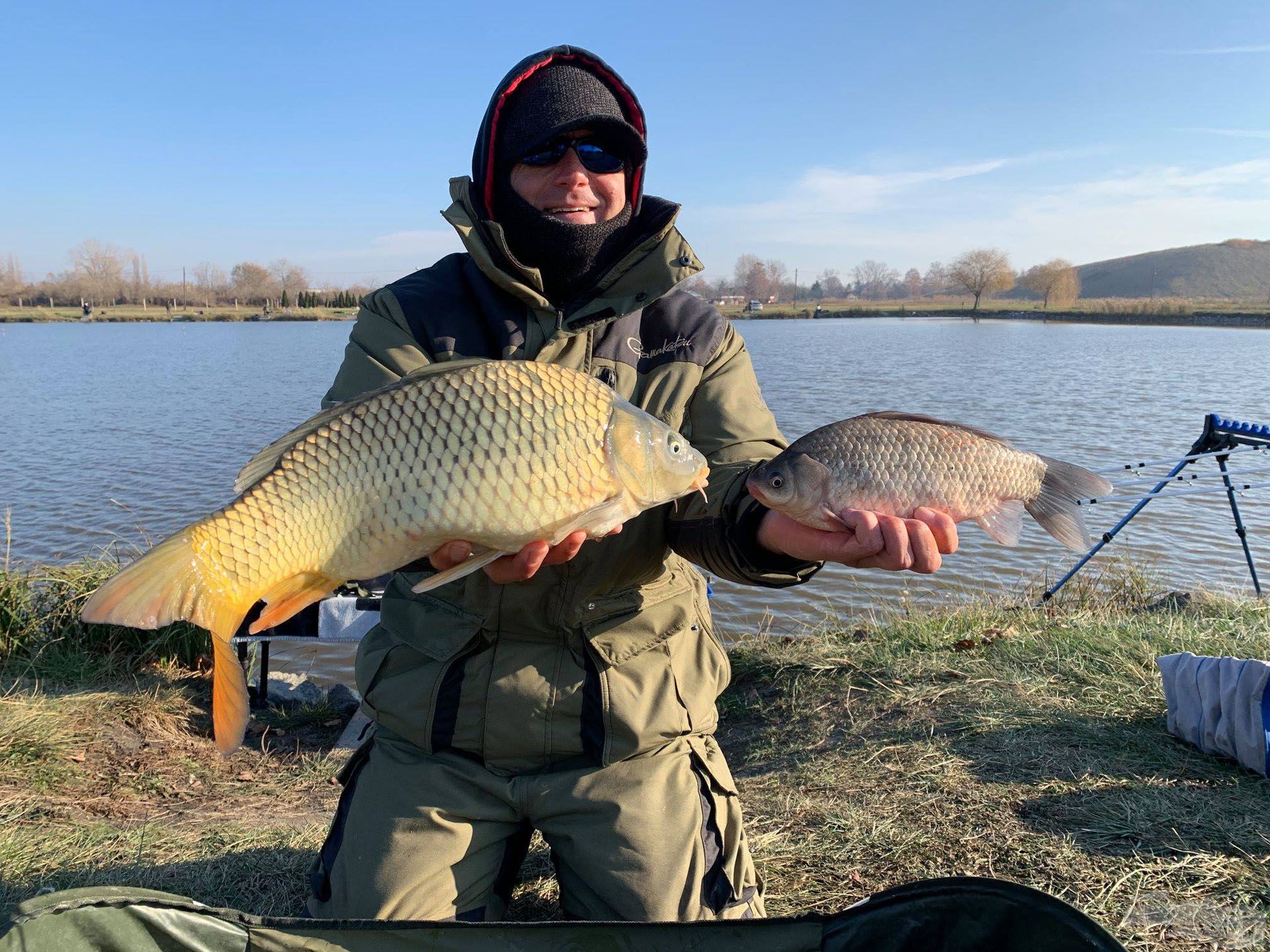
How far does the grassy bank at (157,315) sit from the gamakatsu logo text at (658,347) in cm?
5604

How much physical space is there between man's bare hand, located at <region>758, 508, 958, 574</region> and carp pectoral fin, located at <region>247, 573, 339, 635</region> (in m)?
0.89

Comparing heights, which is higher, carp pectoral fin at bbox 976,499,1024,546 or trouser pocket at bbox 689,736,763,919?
carp pectoral fin at bbox 976,499,1024,546

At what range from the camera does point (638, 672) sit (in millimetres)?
1823

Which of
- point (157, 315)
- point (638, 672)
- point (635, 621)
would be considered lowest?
point (638, 672)

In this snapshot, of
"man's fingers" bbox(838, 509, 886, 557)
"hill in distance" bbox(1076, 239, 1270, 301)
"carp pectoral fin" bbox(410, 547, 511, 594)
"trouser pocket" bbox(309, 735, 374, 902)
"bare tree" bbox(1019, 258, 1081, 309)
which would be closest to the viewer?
"carp pectoral fin" bbox(410, 547, 511, 594)

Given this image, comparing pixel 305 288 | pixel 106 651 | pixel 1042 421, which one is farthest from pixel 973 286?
pixel 106 651

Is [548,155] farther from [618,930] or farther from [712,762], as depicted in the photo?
[618,930]

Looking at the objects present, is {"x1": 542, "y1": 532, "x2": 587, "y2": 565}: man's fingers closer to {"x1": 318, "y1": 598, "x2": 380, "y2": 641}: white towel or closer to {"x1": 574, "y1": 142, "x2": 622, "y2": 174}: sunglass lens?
{"x1": 574, "y1": 142, "x2": 622, "y2": 174}: sunglass lens

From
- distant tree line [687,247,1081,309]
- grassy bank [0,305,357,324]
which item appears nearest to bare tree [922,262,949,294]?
distant tree line [687,247,1081,309]

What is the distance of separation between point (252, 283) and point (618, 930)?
300 ft

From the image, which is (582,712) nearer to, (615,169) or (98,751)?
(615,169)

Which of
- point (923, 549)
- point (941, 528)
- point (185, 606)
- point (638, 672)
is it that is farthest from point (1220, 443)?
point (185, 606)

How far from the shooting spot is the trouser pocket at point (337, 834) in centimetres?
175

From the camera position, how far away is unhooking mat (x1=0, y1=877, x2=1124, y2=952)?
49.4 inches
